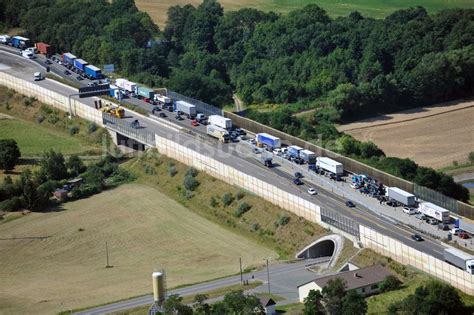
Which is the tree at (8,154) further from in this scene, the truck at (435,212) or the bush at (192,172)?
the truck at (435,212)

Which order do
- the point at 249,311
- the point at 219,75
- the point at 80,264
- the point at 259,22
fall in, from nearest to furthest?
the point at 249,311, the point at 80,264, the point at 219,75, the point at 259,22

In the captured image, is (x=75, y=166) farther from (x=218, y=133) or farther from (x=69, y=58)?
(x=69, y=58)

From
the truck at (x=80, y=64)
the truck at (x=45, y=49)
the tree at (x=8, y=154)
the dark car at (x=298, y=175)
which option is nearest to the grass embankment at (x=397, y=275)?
the dark car at (x=298, y=175)

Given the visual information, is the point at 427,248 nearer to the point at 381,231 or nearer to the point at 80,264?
the point at 381,231

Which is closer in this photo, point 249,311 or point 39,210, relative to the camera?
point 249,311

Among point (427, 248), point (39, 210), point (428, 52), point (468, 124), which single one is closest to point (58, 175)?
point (39, 210)

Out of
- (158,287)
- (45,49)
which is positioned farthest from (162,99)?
(158,287)

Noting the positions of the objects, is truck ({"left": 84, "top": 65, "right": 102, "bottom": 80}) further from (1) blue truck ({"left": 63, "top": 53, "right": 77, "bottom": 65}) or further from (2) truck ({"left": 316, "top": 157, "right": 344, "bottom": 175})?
(2) truck ({"left": 316, "top": 157, "right": 344, "bottom": 175})

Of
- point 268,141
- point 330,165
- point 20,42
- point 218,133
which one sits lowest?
point 218,133
